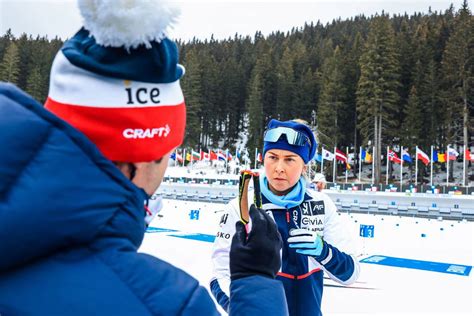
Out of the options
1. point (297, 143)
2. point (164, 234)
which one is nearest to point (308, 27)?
point (164, 234)

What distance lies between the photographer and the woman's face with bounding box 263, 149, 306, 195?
2924 millimetres

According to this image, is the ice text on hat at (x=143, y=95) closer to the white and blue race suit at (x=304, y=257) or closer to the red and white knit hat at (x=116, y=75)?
the red and white knit hat at (x=116, y=75)

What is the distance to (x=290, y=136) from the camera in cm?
305

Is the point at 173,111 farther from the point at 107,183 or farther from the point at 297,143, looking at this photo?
the point at 297,143

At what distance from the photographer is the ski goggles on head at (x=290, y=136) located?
3047 millimetres

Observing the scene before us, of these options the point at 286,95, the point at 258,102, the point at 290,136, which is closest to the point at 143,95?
the point at 290,136

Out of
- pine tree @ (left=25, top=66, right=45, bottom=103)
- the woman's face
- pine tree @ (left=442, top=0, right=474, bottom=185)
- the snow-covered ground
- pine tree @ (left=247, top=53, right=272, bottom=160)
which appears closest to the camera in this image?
the woman's face

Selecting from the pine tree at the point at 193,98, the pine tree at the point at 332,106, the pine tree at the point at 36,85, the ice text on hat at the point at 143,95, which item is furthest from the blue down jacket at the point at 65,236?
the pine tree at the point at 36,85

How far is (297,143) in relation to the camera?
3.05 meters

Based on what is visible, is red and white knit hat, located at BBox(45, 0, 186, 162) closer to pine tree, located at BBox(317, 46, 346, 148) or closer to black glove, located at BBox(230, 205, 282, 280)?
black glove, located at BBox(230, 205, 282, 280)

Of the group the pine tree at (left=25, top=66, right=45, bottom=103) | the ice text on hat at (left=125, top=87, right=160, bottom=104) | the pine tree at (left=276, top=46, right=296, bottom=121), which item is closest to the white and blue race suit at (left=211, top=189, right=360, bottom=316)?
the ice text on hat at (left=125, top=87, right=160, bottom=104)

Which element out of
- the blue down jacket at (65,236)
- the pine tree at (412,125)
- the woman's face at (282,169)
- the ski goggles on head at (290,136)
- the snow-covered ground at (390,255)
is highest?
the pine tree at (412,125)

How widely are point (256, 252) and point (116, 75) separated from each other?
65 cm

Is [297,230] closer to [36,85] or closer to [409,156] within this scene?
[409,156]
